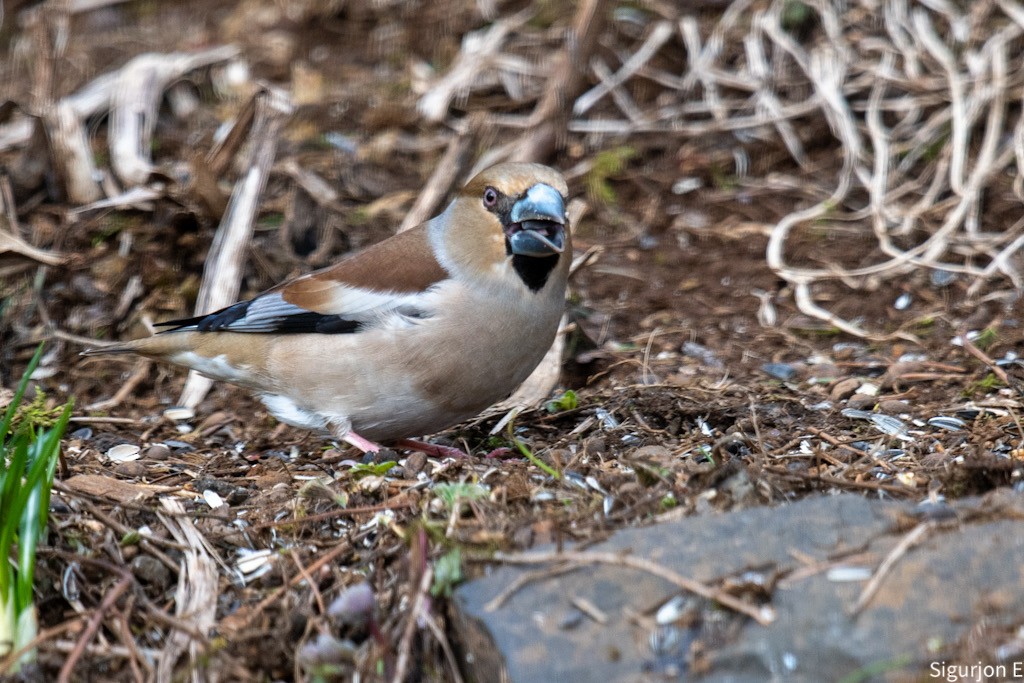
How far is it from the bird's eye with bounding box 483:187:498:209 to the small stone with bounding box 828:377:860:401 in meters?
1.60

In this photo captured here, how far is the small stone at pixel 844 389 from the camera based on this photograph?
4.62 metres

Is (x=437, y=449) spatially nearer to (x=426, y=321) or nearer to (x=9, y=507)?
(x=426, y=321)

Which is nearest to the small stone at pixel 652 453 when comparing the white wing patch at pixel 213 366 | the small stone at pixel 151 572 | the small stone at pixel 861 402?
the small stone at pixel 861 402

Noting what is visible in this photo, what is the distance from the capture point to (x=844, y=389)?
184 inches

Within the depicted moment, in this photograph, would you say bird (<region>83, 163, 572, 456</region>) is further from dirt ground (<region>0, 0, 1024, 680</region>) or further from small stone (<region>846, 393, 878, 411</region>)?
small stone (<region>846, 393, 878, 411</region>)

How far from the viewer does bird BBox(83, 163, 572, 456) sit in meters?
4.09

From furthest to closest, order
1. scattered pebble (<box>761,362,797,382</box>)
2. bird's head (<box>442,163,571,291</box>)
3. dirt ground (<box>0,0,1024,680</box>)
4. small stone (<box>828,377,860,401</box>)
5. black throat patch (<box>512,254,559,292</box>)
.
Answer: scattered pebble (<box>761,362,797,382</box>) < small stone (<box>828,377,860,401</box>) < black throat patch (<box>512,254,559,292</box>) < bird's head (<box>442,163,571,291</box>) < dirt ground (<box>0,0,1024,680</box>)

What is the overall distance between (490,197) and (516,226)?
17cm

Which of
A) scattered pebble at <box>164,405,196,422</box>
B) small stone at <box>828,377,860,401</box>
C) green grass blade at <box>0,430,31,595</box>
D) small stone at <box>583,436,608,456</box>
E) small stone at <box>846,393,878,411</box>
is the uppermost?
green grass blade at <box>0,430,31,595</box>

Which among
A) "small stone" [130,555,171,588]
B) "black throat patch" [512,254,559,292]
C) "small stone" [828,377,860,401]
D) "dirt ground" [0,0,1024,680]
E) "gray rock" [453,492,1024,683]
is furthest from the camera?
"small stone" [828,377,860,401]

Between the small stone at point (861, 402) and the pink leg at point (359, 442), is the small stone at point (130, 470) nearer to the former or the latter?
the pink leg at point (359, 442)

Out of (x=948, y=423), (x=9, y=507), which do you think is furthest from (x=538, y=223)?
(x=9, y=507)

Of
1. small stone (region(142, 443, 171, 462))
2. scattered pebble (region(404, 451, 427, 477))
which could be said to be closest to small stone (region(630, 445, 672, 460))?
scattered pebble (region(404, 451, 427, 477))

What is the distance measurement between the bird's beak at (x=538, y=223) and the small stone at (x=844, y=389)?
137 cm
